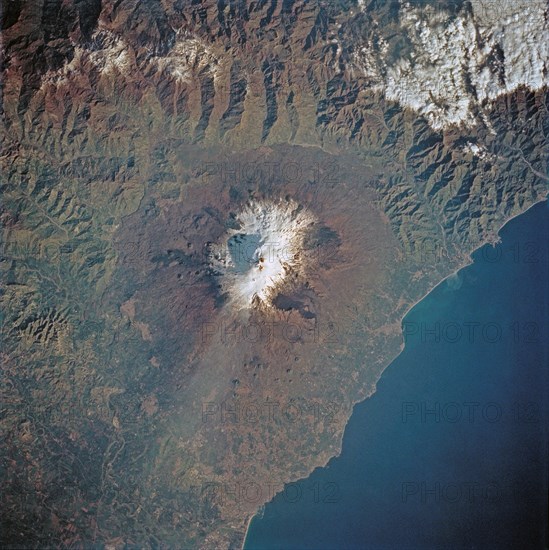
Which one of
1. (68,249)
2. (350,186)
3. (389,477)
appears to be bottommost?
(389,477)

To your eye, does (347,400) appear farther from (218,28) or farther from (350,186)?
(218,28)

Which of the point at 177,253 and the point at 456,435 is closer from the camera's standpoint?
the point at 177,253

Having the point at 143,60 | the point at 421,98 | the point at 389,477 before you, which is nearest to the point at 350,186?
the point at 421,98

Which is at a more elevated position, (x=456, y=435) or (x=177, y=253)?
(x=177, y=253)

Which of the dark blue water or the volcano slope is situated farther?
the dark blue water
